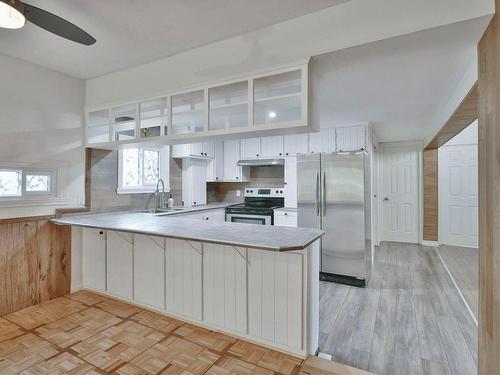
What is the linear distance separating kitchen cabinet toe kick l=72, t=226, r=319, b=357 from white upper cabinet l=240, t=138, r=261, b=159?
272 centimetres

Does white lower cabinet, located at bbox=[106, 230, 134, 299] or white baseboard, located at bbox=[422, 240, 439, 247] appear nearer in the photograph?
white lower cabinet, located at bbox=[106, 230, 134, 299]

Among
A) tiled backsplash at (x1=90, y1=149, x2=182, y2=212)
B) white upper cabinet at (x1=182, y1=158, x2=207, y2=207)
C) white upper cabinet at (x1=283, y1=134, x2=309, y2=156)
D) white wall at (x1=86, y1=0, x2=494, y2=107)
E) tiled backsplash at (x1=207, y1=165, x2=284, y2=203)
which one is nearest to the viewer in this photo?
white wall at (x1=86, y1=0, x2=494, y2=107)

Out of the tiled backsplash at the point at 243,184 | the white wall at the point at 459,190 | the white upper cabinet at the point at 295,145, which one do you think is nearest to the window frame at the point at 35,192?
the tiled backsplash at the point at 243,184

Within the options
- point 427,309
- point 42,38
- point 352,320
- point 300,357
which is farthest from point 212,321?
point 42,38

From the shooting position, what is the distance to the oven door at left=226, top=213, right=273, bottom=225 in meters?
4.46

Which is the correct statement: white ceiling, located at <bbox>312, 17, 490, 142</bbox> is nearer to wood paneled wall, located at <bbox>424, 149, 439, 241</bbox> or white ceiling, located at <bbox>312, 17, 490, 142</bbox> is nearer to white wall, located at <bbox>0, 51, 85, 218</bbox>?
wood paneled wall, located at <bbox>424, 149, 439, 241</bbox>

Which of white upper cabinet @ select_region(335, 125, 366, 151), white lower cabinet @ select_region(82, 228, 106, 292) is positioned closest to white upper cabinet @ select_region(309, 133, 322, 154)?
white upper cabinet @ select_region(335, 125, 366, 151)

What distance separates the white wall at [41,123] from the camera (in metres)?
2.63

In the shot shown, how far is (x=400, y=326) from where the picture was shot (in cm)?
259

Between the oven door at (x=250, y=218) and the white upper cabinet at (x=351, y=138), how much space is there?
156 cm

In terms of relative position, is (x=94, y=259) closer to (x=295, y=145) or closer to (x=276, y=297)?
(x=276, y=297)

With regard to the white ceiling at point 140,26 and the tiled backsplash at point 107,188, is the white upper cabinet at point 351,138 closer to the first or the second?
the white ceiling at point 140,26

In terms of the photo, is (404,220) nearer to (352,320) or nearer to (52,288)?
(352,320)

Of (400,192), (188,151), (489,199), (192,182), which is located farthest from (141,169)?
(400,192)
